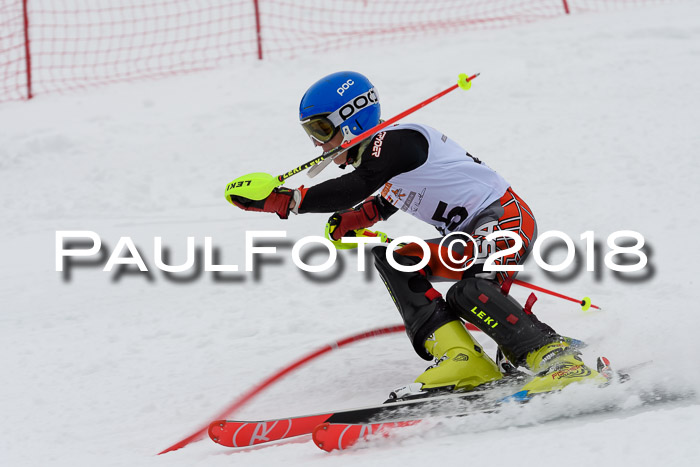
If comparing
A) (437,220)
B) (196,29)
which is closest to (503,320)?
(437,220)

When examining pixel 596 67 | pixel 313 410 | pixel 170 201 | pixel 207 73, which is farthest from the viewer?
pixel 207 73

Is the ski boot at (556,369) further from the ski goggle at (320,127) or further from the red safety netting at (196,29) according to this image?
the red safety netting at (196,29)

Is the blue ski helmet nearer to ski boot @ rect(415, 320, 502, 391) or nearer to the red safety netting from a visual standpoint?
ski boot @ rect(415, 320, 502, 391)

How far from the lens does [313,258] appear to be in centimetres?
581

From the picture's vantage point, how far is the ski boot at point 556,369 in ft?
10.3

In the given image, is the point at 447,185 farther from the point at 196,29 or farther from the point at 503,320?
the point at 196,29

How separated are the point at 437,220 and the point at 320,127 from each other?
2.35 ft

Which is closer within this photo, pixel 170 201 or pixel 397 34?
pixel 170 201

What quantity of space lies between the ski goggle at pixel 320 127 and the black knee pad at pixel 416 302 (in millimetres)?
623

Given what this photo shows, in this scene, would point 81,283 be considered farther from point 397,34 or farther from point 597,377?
point 397,34

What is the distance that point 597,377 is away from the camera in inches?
124

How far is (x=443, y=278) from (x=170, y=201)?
11.5ft

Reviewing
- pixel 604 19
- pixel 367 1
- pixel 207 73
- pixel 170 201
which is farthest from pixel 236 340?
pixel 367 1
